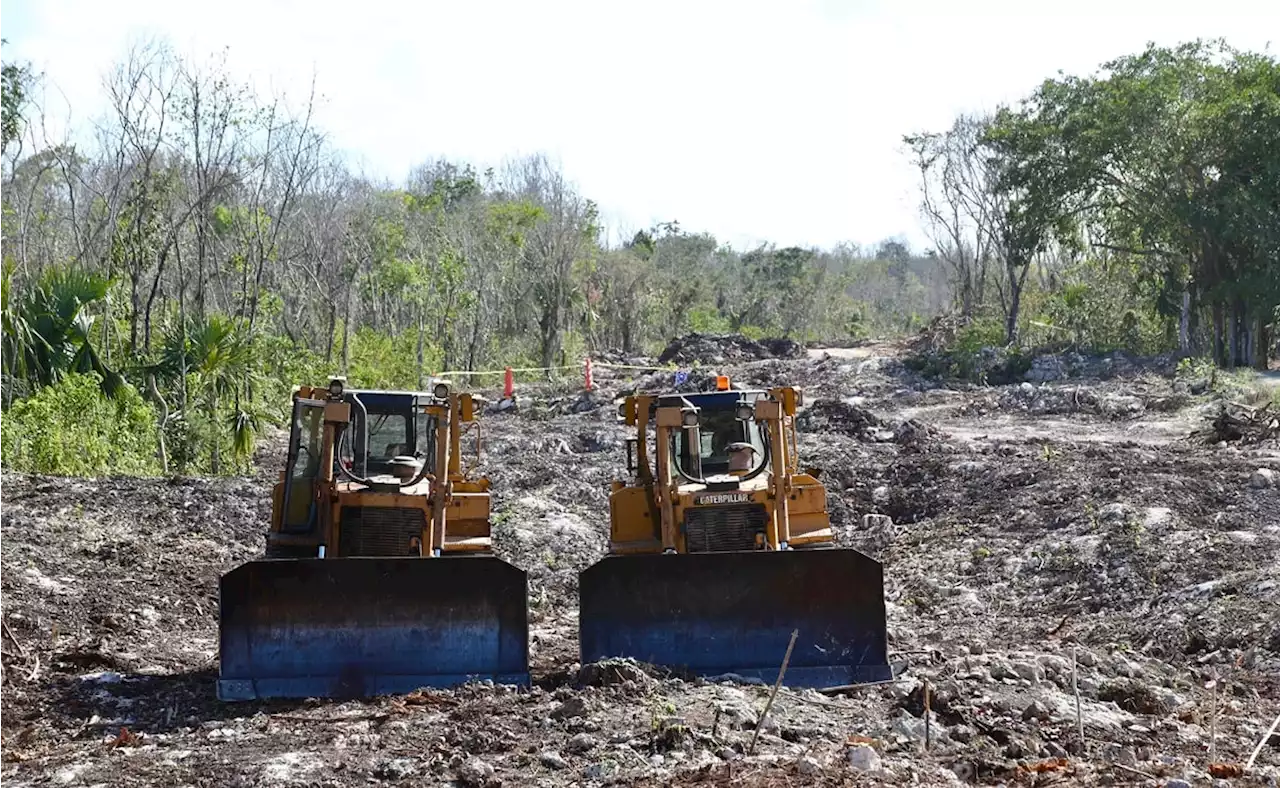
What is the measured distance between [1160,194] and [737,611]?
26843 mm

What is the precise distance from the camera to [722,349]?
4819cm

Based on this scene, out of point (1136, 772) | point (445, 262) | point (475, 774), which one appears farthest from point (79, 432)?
point (445, 262)

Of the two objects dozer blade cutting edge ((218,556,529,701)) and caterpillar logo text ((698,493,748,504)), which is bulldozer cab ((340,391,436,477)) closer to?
dozer blade cutting edge ((218,556,529,701))

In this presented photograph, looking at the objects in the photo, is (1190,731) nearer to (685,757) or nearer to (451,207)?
(685,757)

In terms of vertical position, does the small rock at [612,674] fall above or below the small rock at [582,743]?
above

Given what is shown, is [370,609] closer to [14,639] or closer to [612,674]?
[612,674]

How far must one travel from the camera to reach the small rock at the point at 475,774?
21.0 ft

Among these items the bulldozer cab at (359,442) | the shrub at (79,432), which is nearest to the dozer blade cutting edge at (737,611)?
the bulldozer cab at (359,442)

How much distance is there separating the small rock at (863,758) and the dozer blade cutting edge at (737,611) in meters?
2.29

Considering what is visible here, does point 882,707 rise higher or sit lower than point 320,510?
lower

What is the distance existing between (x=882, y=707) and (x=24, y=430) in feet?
42.6

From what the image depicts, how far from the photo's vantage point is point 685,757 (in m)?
6.58

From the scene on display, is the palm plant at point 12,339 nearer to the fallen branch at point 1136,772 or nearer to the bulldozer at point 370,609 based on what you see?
the bulldozer at point 370,609

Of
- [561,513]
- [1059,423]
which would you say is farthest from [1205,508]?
[1059,423]
